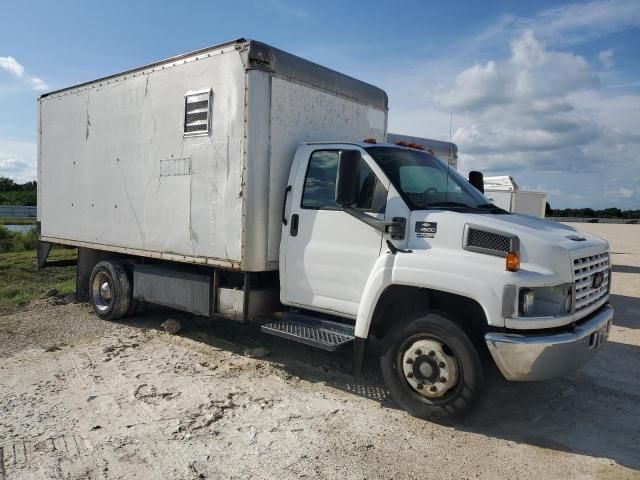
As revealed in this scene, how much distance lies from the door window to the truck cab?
11 mm

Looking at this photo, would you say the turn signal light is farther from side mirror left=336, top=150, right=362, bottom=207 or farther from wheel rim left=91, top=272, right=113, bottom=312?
wheel rim left=91, top=272, right=113, bottom=312

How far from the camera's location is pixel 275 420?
4.53 meters

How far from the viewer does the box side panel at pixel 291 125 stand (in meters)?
5.69

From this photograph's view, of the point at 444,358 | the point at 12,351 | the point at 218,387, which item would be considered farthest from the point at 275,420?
the point at 12,351

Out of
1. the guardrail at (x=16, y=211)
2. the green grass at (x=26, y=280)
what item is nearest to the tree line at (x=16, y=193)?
the guardrail at (x=16, y=211)

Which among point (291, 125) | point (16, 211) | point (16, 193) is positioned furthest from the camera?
point (16, 193)

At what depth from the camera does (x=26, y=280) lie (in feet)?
38.9

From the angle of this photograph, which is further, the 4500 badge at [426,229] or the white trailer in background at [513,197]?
the white trailer in background at [513,197]

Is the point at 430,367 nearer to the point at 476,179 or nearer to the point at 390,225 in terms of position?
the point at 390,225

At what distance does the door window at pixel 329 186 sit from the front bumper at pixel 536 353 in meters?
1.61

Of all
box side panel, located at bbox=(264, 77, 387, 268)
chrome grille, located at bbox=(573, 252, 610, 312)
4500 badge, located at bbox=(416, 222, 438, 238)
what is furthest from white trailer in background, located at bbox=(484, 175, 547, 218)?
4500 badge, located at bbox=(416, 222, 438, 238)

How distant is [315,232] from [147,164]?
2786 mm

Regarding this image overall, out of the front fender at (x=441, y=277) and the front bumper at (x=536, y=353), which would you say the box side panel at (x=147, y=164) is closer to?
the front fender at (x=441, y=277)

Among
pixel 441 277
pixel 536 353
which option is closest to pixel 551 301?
pixel 536 353
